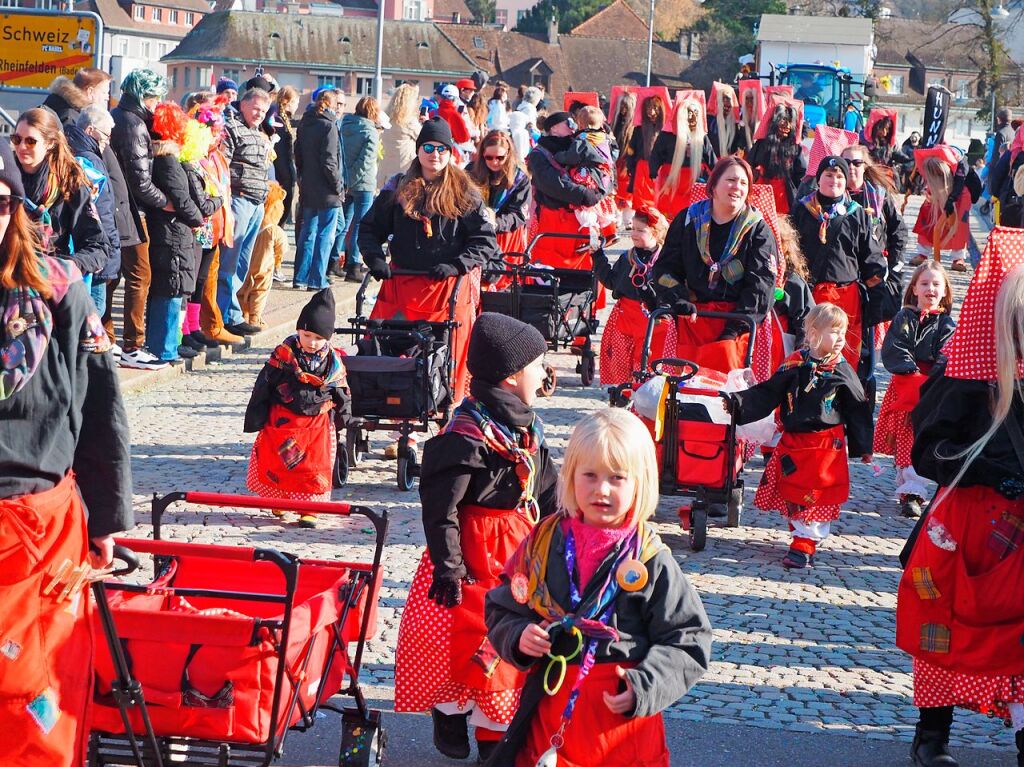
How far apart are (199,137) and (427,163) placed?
3120mm

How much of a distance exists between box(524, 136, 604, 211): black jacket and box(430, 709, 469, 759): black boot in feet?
31.1

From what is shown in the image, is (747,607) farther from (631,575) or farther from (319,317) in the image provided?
(631,575)

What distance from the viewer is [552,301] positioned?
40.6 feet

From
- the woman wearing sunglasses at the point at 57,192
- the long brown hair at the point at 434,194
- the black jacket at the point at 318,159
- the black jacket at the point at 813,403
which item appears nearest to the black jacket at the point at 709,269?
the black jacket at the point at 813,403

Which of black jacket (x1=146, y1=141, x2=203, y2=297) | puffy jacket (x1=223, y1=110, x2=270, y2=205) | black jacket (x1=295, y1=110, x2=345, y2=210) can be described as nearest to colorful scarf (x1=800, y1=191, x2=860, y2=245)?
black jacket (x1=146, y1=141, x2=203, y2=297)

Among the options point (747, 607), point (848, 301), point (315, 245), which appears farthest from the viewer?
point (315, 245)

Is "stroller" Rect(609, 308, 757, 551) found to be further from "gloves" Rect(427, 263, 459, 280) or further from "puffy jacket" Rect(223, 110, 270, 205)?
"puffy jacket" Rect(223, 110, 270, 205)

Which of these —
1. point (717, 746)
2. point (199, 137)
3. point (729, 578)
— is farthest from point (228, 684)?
point (199, 137)

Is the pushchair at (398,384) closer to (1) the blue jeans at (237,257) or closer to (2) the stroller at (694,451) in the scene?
(2) the stroller at (694,451)

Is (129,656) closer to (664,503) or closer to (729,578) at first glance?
(729,578)

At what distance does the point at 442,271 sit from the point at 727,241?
192 centimetres

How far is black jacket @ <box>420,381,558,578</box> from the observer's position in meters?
4.91

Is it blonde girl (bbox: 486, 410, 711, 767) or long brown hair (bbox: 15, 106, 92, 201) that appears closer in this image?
blonde girl (bbox: 486, 410, 711, 767)

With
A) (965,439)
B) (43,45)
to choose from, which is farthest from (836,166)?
(43,45)
